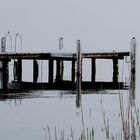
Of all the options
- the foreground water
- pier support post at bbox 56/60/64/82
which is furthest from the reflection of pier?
the foreground water

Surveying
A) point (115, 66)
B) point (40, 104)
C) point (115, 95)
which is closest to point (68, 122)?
point (40, 104)

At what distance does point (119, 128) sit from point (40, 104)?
5678 millimetres

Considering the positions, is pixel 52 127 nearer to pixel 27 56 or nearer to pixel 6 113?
pixel 6 113

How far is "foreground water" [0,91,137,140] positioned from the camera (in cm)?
1121

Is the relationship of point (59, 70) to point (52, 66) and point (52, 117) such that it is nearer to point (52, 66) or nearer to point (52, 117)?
point (52, 66)

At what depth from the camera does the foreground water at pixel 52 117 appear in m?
11.2

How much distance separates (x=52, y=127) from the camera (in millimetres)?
12266

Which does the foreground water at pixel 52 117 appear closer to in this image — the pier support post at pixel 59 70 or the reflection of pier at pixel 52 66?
the reflection of pier at pixel 52 66

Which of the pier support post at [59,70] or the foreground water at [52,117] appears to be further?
the pier support post at [59,70]

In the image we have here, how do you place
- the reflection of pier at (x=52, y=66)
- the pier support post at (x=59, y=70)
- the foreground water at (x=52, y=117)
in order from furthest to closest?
1. the pier support post at (x=59, y=70)
2. the reflection of pier at (x=52, y=66)
3. the foreground water at (x=52, y=117)

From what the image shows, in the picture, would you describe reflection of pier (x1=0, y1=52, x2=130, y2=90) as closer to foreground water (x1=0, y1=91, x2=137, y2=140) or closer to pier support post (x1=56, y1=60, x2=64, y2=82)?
pier support post (x1=56, y1=60, x2=64, y2=82)

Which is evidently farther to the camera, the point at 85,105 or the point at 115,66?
the point at 115,66

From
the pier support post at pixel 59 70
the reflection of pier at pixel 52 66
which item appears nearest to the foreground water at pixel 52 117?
the reflection of pier at pixel 52 66

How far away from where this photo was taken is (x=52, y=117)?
45.6 feet
